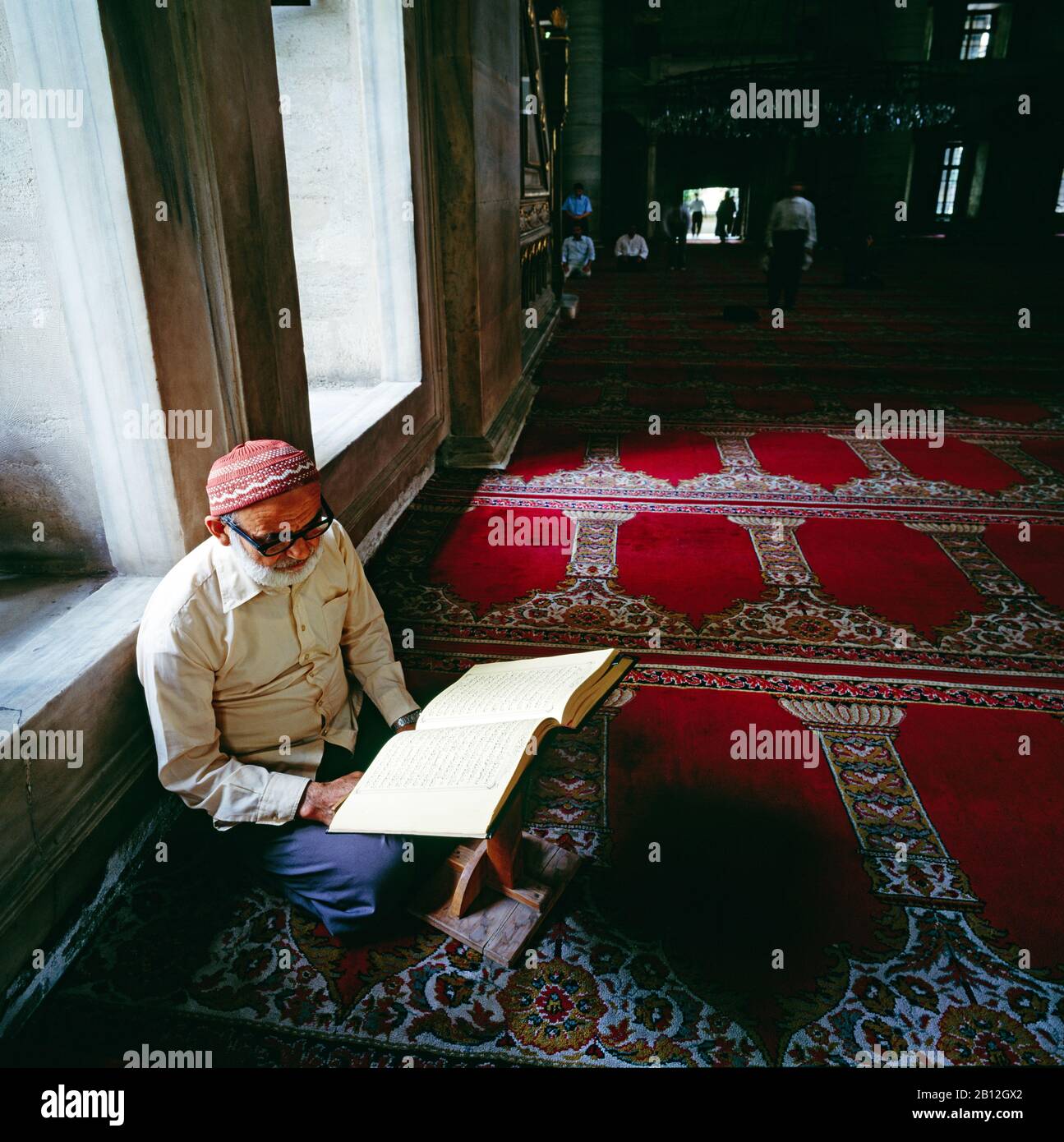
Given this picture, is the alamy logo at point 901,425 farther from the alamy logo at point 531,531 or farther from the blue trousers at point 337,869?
the blue trousers at point 337,869

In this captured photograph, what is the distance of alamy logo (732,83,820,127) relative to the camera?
12211mm

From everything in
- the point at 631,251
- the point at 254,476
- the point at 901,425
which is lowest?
the point at 901,425

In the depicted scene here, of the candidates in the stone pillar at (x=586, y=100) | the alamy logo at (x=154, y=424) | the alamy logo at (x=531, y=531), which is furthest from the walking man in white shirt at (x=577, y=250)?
the alamy logo at (x=154, y=424)

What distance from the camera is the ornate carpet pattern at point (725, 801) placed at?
1.68 meters

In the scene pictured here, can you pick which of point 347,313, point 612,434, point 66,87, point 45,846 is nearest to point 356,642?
point 45,846

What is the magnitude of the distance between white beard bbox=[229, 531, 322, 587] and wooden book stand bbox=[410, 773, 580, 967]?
70 centimetres

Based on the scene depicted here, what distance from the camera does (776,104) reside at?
14.5 meters

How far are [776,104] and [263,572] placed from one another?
1601 centimetres

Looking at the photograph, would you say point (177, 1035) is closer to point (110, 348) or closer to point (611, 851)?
→ point (611, 851)

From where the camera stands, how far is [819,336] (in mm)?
9578

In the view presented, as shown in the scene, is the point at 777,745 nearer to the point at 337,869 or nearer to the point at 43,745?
the point at 337,869

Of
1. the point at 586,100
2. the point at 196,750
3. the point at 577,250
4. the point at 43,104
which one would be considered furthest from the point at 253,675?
the point at 586,100
